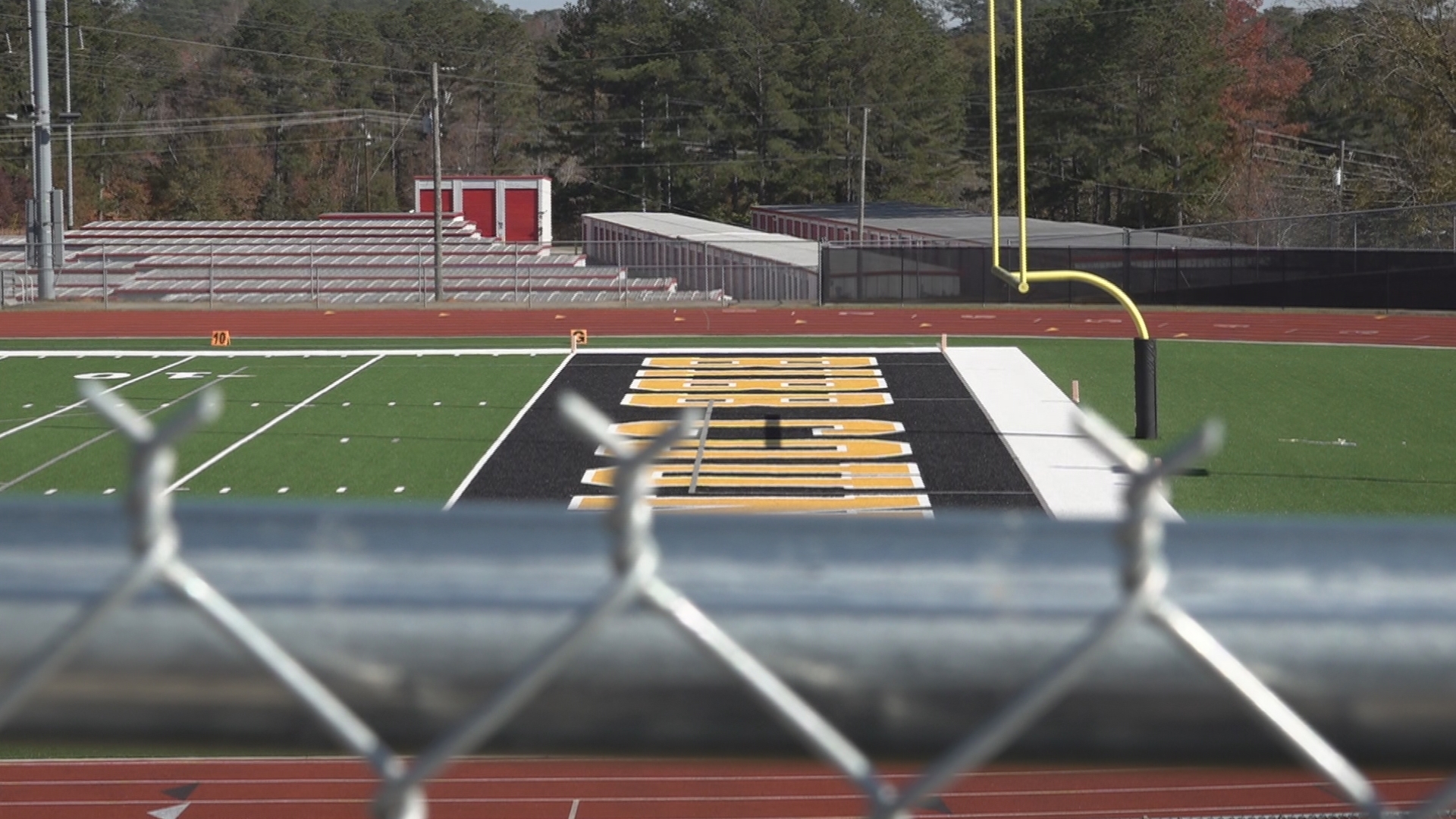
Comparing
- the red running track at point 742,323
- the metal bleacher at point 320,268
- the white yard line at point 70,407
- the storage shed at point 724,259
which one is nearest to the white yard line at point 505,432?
the white yard line at point 70,407

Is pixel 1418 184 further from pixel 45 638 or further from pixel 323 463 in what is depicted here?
pixel 45 638

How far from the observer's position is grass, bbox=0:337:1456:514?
1800 centimetres

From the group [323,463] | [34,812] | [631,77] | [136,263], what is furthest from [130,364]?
[631,77]

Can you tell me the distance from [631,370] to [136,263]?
3247cm

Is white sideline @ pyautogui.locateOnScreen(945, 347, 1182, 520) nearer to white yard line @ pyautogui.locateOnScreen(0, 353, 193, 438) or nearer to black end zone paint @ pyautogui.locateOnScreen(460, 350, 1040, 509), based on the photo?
black end zone paint @ pyautogui.locateOnScreen(460, 350, 1040, 509)

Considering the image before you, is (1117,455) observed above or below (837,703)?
above

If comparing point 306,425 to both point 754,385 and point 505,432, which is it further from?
point 754,385

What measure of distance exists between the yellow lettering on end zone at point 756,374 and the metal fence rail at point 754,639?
84.5 ft

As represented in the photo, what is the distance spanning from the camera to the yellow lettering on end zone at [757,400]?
78.8 feet

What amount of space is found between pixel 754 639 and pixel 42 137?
48391 mm

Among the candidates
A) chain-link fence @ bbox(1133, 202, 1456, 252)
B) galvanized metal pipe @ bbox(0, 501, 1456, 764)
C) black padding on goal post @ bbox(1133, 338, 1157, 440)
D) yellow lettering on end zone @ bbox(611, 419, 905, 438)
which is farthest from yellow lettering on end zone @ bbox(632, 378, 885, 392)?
galvanized metal pipe @ bbox(0, 501, 1456, 764)

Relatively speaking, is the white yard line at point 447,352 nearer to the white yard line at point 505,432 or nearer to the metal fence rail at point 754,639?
the white yard line at point 505,432

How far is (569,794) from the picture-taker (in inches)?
385

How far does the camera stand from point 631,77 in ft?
282
